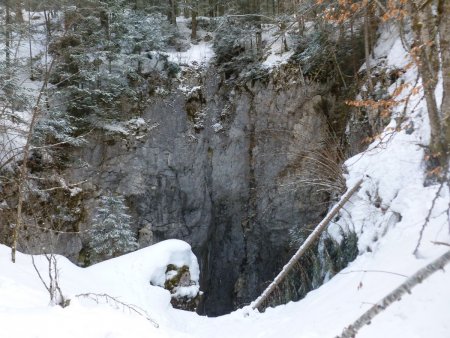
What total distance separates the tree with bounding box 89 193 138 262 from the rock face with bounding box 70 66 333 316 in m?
2.12

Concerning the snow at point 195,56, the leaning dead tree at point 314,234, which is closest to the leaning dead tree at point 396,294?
the leaning dead tree at point 314,234

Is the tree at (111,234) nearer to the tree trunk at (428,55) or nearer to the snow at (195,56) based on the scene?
the snow at (195,56)

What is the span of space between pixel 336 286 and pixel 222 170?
427 inches

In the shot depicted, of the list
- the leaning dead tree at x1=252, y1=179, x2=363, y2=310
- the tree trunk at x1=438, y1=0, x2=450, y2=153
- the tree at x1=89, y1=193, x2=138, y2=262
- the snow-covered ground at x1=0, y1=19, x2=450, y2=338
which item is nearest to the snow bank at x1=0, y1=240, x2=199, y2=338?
the snow-covered ground at x1=0, y1=19, x2=450, y2=338

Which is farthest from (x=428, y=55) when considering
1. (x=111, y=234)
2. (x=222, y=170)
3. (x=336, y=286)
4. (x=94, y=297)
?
(x=222, y=170)

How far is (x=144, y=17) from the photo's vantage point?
619 inches

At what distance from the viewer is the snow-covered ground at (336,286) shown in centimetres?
321

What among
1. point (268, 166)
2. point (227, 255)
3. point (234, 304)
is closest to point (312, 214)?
point (268, 166)

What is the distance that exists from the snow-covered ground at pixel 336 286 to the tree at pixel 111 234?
4.36 meters

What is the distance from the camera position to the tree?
11.5 metres

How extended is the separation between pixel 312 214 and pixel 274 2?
11.0m

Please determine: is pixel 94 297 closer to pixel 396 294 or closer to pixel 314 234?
pixel 314 234

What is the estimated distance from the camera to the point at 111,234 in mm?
11398

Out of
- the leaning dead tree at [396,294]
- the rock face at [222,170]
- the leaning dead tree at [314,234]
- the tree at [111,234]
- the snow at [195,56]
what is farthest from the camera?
the snow at [195,56]
